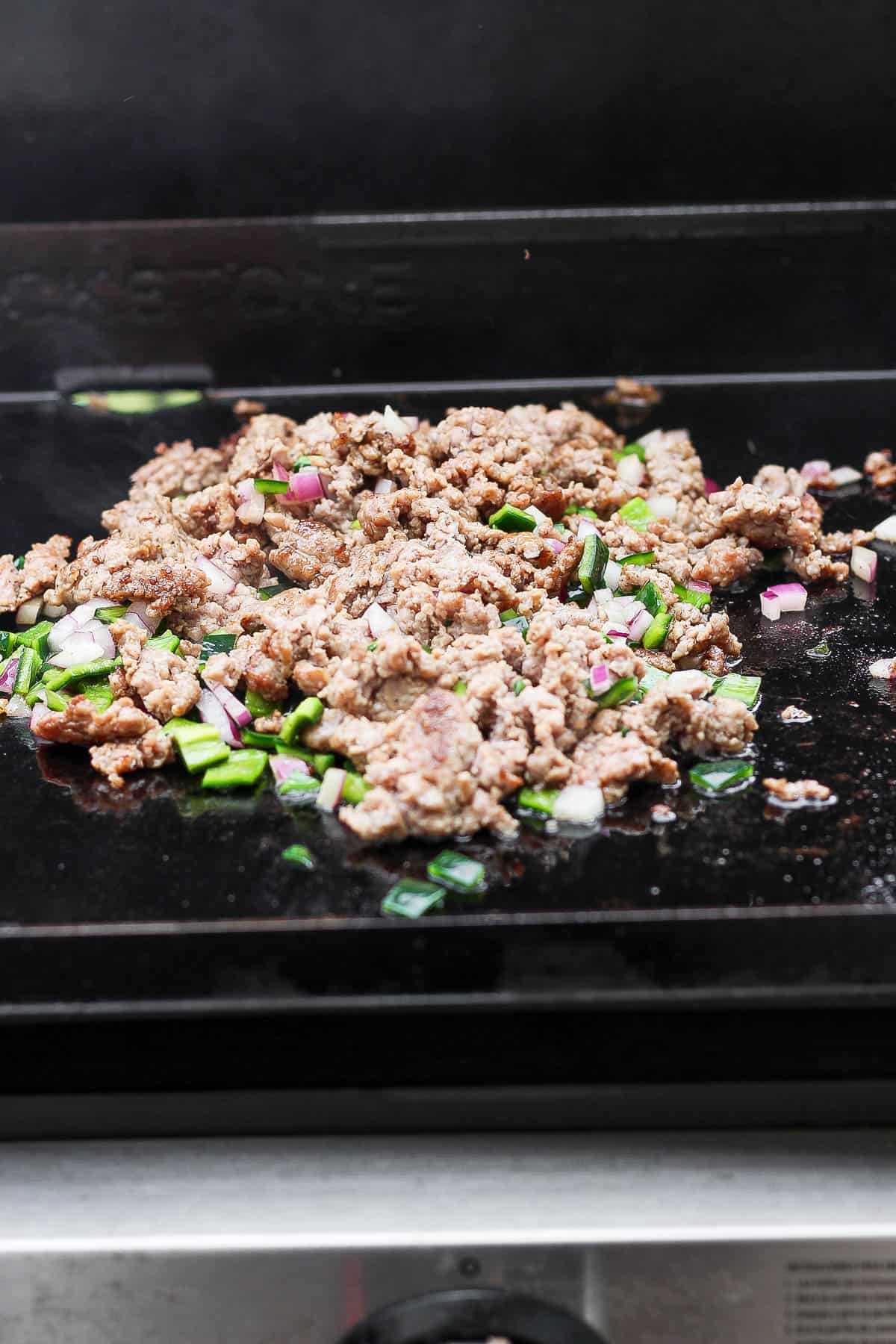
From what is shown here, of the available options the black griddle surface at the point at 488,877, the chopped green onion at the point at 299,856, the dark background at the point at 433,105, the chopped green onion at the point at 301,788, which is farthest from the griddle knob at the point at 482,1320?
the dark background at the point at 433,105

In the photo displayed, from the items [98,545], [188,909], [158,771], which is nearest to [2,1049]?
[188,909]

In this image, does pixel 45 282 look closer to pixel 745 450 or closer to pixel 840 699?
pixel 745 450

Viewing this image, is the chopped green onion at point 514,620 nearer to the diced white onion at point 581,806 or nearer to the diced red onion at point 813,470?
the diced white onion at point 581,806

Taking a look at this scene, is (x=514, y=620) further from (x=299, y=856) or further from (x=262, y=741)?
(x=299, y=856)

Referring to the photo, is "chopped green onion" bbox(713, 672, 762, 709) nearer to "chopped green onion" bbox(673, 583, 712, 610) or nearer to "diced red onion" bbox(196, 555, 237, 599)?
"chopped green onion" bbox(673, 583, 712, 610)

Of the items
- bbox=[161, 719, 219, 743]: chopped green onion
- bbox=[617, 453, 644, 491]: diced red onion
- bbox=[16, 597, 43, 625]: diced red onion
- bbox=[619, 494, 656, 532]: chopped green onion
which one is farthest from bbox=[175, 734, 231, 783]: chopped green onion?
bbox=[617, 453, 644, 491]: diced red onion
